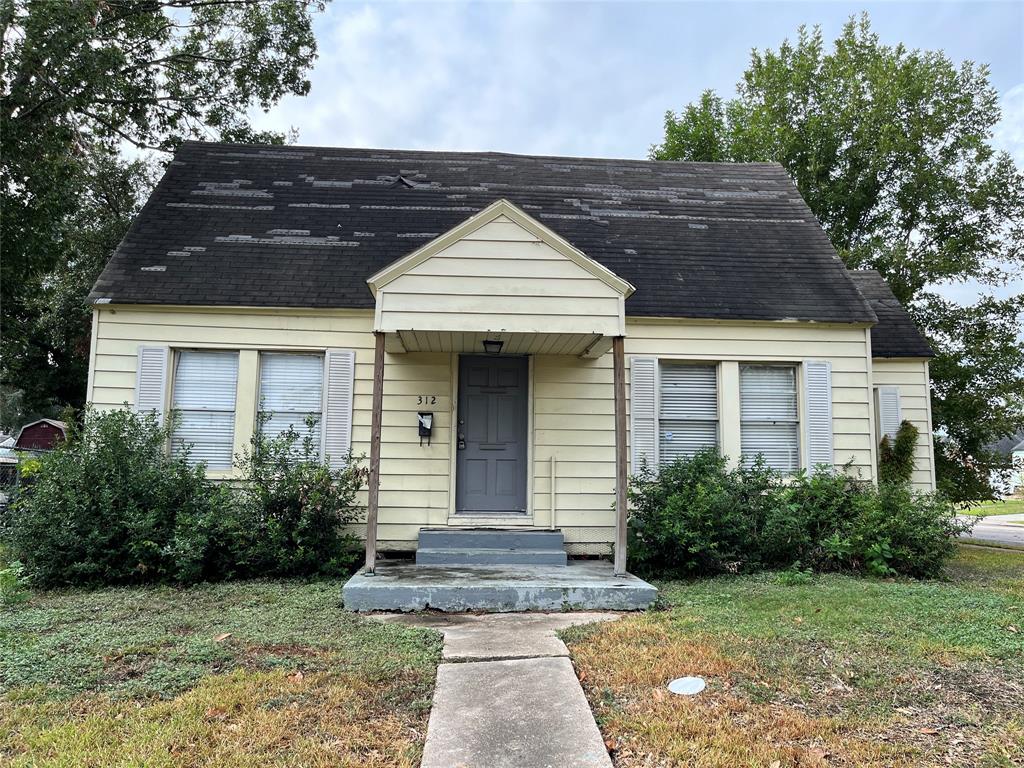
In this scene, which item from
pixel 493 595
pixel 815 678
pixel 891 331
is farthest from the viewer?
pixel 891 331

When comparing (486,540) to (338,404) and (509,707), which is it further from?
(509,707)

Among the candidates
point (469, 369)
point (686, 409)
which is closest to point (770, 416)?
point (686, 409)

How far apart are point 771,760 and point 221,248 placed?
7767 mm

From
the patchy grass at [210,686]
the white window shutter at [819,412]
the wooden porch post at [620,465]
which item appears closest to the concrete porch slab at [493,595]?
the patchy grass at [210,686]

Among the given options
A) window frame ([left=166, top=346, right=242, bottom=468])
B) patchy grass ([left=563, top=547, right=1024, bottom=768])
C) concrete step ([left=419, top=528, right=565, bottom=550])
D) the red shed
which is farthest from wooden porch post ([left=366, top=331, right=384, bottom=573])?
the red shed

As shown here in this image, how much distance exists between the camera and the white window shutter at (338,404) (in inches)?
286

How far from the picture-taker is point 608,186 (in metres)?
9.88

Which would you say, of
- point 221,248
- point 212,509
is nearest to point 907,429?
point 212,509

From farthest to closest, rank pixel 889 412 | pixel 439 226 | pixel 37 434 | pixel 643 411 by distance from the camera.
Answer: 1. pixel 37 434
2. pixel 889 412
3. pixel 439 226
4. pixel 643 411

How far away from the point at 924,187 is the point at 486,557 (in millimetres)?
17000

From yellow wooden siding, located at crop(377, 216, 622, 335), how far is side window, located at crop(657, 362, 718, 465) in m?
2.04

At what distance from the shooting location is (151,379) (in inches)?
283

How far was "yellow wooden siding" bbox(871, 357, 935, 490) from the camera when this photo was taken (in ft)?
30.2

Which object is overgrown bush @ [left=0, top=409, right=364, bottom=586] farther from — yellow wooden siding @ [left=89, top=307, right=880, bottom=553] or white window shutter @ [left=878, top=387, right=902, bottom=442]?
white window shutter @ [left=878, top=387, right=902, bottom=442]
